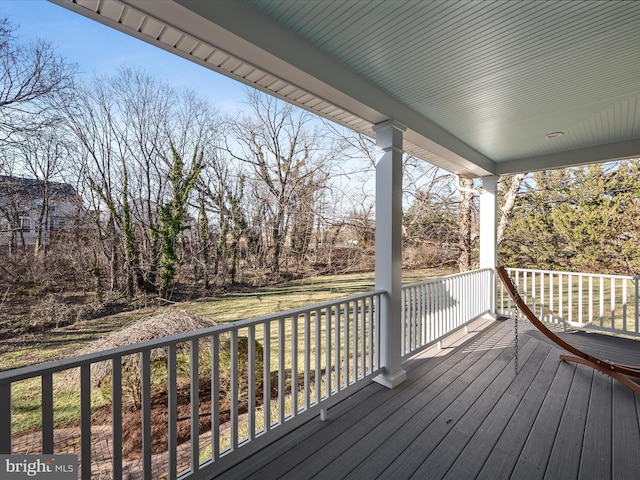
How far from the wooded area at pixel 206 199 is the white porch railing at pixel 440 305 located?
161 inches

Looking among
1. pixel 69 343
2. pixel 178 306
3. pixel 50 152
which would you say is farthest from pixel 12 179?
pixel 178 306

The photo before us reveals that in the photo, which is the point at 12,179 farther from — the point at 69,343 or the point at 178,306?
the point at 178,306

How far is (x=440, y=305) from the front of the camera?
12.9ft

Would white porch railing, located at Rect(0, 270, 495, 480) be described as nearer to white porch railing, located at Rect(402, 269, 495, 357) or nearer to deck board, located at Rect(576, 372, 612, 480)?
white porch railing, located at Rect(402, 269, 495, 357)

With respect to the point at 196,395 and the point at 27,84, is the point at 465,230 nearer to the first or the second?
the point at 196,395

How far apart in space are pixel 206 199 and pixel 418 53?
5469 millimetres

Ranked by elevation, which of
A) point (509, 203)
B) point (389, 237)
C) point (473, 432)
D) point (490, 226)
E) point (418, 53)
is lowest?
point (473, 432)

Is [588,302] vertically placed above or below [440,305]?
below

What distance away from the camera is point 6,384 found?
1.15 m

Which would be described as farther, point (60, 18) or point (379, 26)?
point (60, 18)

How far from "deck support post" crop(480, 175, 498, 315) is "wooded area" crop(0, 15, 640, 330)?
3785 millimetres

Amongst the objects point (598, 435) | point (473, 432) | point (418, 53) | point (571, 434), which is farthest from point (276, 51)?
point (598, 435)

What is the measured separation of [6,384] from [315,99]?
2.48m

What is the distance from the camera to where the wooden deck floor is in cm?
184
